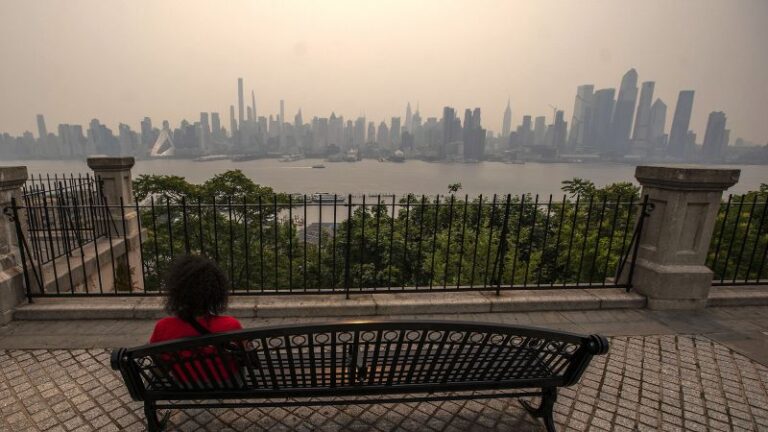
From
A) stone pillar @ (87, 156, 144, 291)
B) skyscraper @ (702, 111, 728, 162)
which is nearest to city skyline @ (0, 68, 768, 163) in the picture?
skyscraper @ (702, 111, 728, 162)

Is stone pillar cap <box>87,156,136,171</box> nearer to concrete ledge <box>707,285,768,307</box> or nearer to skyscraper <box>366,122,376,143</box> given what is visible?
concrete ledge <box>707,285,768,307</box>

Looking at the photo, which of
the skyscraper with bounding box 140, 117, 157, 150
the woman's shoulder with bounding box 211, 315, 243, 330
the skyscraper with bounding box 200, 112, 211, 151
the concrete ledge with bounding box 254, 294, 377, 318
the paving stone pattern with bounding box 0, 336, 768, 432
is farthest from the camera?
the skyscraper with bounding box 200, 112, 211, 151

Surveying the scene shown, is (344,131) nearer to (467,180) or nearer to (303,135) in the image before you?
(303,135)

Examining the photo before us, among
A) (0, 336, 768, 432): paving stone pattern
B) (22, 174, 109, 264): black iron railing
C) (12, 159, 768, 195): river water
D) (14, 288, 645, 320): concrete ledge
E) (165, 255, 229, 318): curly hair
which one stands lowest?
(12, 159, 768, 195): river water

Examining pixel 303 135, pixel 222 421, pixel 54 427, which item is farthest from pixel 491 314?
pixel 303 135

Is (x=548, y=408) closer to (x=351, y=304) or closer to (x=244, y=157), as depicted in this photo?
(x=351, y=304)

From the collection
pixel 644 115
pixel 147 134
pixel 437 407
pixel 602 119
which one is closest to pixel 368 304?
pixel 437 407
